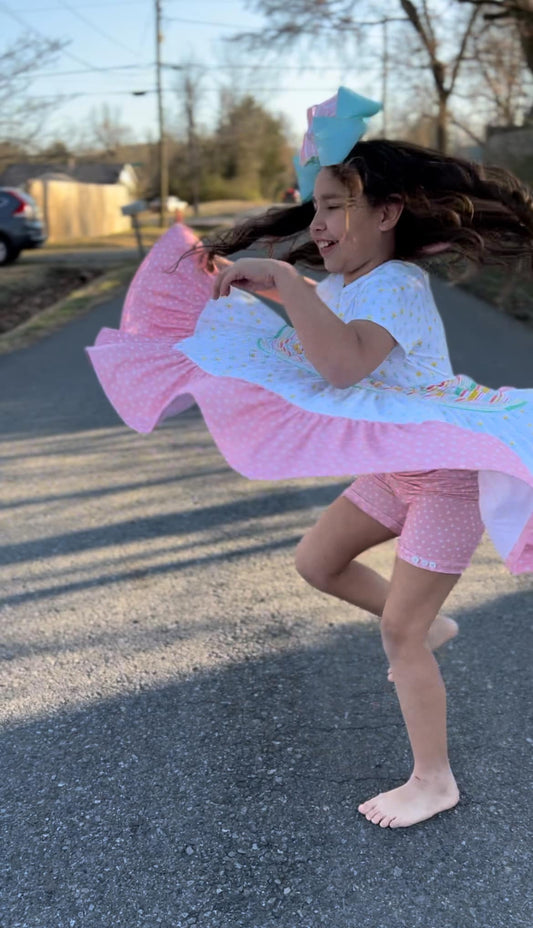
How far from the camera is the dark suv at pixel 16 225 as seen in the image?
15.9m

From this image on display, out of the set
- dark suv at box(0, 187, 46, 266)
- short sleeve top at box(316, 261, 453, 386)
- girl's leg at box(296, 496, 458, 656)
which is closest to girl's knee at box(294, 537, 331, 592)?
girl's leg at box(296, 496, 458, 656)

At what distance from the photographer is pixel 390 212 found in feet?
6.82

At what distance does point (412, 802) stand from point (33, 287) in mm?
12582

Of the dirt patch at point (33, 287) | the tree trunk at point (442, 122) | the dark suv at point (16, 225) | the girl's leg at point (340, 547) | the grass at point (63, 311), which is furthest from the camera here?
the tree trunk at point (442, 122)

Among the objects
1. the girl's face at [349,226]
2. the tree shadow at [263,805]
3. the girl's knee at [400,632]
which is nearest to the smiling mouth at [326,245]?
the girl's face at [349,226]

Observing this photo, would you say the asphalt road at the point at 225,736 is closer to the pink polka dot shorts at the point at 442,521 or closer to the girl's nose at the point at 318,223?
the pink polka dot shorts at the point at 442,521

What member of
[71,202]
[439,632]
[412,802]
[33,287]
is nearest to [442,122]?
[33,287]

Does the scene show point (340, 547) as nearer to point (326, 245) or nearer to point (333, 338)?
point (333, 338)

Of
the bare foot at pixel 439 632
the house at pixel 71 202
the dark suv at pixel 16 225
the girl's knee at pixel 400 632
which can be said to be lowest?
the house at pixel 71 202

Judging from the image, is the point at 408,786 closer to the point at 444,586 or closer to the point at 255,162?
the point at 444,586

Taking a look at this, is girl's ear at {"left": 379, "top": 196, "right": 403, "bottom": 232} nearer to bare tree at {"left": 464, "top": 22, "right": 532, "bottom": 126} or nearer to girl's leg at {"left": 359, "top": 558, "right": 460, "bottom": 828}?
girl's leg at {"left": 359, "top": 558, "right": 460, "bottom": 828}

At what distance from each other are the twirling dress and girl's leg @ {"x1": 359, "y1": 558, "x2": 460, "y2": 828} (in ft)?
0.74

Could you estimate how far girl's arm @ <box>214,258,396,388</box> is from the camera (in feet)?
6.08

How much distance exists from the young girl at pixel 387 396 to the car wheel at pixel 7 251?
48.9ft
